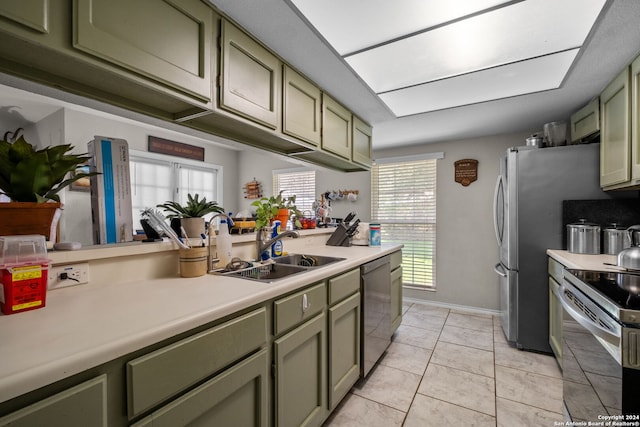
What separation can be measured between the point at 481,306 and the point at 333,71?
130 inches

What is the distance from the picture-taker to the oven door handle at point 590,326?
3.53 feet

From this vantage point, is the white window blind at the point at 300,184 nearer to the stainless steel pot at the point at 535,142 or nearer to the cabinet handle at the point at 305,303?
the stainless steel pot at the point at 535,142

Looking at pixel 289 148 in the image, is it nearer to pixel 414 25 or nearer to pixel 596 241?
pixel 414 25

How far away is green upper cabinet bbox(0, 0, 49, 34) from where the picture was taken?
82cm

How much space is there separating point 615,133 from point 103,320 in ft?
10.4

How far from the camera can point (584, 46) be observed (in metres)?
1.60

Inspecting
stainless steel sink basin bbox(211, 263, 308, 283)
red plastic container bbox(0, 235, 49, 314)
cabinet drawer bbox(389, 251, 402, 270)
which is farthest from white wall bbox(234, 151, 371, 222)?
red plastic container bbox(0, 235, 49, 314)

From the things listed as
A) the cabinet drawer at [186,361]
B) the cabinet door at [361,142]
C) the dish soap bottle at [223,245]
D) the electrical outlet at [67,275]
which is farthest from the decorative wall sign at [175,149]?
the cabinet drawer at [186,361]

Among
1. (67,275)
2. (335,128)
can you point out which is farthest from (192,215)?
(335,128)

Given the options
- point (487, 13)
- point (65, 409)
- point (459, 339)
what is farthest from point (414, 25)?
point (459, 339)

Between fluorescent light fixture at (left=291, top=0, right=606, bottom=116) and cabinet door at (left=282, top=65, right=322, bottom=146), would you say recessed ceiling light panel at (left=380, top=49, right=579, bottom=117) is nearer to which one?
fluorescent light fixture at (left=291, top=0, right=606, bottom=116)

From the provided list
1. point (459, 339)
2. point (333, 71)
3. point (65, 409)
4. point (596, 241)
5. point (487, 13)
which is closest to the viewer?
point (65, 409)

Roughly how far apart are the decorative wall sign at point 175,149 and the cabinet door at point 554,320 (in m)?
4.80

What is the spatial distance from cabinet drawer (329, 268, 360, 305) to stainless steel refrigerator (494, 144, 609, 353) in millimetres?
1656
